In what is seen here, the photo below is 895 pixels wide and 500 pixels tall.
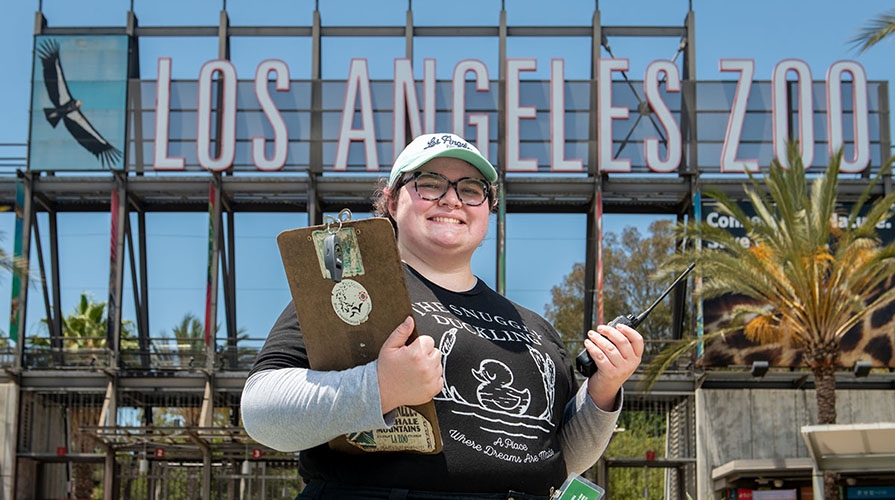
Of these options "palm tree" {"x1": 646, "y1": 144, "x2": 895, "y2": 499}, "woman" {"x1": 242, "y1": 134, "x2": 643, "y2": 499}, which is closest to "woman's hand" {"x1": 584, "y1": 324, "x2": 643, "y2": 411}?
"woman" {"x1": 242, "y1": 134, "x2": 643, "y2": 499}

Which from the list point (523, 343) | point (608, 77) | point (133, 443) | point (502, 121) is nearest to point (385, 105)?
point (502, 121)

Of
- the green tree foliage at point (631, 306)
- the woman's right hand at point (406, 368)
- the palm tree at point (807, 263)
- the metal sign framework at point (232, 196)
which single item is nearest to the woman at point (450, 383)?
the woman's right hand at point (406, 368)

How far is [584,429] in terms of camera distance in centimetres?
273

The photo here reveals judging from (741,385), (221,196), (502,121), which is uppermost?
(502,121)

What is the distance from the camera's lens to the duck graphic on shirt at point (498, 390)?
2.45 meters

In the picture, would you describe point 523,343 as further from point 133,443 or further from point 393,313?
point 133,443

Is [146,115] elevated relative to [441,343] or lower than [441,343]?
elevated

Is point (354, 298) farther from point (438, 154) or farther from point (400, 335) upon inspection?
point (438, 154)

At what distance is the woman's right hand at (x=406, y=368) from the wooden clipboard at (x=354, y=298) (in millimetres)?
31

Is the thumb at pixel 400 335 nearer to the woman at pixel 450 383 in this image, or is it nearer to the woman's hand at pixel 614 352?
the woman at pixel 450 383

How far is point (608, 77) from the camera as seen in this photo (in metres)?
25.0

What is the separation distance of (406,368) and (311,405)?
0.21 m

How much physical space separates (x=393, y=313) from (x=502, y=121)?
23.4 metres

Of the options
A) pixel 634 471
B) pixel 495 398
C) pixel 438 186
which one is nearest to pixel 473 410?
pixel 495 398
